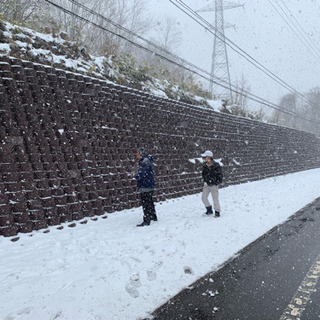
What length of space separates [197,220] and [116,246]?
271cm

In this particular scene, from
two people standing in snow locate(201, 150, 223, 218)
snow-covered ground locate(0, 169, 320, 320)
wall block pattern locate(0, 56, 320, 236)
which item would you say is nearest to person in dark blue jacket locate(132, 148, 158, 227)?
snow-covered ground locate(0, 169, 320, 320)

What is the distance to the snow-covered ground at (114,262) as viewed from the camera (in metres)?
3.21

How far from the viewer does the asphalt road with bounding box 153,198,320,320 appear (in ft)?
10.2

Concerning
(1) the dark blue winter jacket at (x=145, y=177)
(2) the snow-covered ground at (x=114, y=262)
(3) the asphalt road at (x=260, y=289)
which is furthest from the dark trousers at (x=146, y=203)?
(3) the asphalt road at (x=260, y=289)

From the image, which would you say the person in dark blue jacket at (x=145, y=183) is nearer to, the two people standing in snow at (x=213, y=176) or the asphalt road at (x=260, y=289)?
the two people standing in snow at (x=213, y=176)

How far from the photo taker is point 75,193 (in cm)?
640

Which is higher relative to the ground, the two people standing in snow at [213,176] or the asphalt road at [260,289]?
the two people standing in snow at [213,176]

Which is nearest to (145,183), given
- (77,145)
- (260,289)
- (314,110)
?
(77,145)

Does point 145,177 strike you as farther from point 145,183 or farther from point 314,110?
point 314,110

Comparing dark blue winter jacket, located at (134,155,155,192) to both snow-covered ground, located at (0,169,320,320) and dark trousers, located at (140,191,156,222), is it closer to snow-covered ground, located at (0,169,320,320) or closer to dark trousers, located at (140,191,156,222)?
dark trousers, located at (140,191,156,222)

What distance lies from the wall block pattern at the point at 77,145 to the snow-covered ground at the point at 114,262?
1.77 ft

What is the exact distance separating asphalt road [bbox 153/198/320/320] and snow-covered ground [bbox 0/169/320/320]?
252mm

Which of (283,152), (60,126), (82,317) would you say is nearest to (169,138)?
(60,126)

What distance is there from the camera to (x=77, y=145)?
674 centimetres
